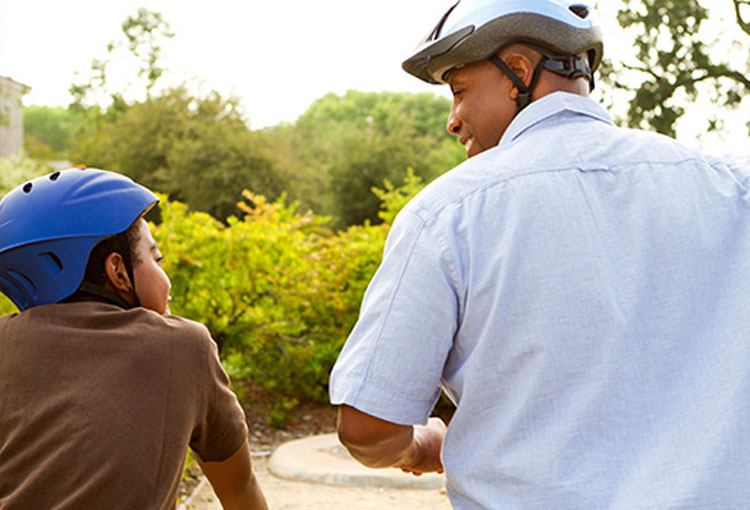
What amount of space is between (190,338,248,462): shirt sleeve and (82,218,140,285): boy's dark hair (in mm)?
329

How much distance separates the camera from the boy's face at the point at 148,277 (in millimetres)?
2186

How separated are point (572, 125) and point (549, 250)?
0.33m

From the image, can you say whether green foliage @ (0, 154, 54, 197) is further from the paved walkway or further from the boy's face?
the boy's face

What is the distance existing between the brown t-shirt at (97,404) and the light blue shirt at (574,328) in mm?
549

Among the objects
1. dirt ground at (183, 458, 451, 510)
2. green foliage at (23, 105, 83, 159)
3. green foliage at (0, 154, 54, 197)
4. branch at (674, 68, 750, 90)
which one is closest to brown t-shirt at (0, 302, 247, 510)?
dirt ground at (183, 458, 451, 510)

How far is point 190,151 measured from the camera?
1187 inches

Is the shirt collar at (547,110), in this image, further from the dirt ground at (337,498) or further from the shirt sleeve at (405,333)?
the dirt ground at (337,498)

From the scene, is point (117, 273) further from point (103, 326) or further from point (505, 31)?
point (505, 31)

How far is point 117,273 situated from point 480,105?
40.3 inches

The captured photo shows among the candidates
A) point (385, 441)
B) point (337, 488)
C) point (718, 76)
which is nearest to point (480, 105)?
point (385, 441)

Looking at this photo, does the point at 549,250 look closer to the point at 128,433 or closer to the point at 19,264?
the point at 128,433

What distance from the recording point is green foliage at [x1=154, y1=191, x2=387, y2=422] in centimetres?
776

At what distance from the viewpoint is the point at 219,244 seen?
26.0ft

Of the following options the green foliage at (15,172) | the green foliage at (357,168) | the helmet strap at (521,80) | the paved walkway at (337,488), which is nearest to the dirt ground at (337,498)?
the paved walkway at (337,488)
